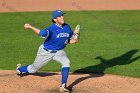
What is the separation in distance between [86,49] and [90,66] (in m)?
1.91

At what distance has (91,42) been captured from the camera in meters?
14.3

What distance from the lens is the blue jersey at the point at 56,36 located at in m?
8.98

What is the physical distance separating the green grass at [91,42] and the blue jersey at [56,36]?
208 centimetres

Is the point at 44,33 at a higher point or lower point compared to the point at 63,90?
higher

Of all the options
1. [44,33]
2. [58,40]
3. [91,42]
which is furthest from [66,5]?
[44,33]

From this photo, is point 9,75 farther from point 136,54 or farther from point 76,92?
point 136,54

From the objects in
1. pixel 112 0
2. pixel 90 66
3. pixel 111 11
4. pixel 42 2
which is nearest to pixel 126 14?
pixel 111 11

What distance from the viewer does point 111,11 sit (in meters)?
21.3

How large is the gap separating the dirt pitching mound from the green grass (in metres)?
0.66

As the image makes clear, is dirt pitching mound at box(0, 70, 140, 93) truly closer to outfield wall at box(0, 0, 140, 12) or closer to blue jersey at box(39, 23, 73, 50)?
blue jersey at box(39, 23, 73, 50)

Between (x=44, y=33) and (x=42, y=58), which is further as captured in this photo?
(x=42, y=58)

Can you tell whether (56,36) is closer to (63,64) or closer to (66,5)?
(63,64)

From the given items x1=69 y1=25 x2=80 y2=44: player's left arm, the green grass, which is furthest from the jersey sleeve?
the green grass

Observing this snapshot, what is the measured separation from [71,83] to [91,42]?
4.71m
